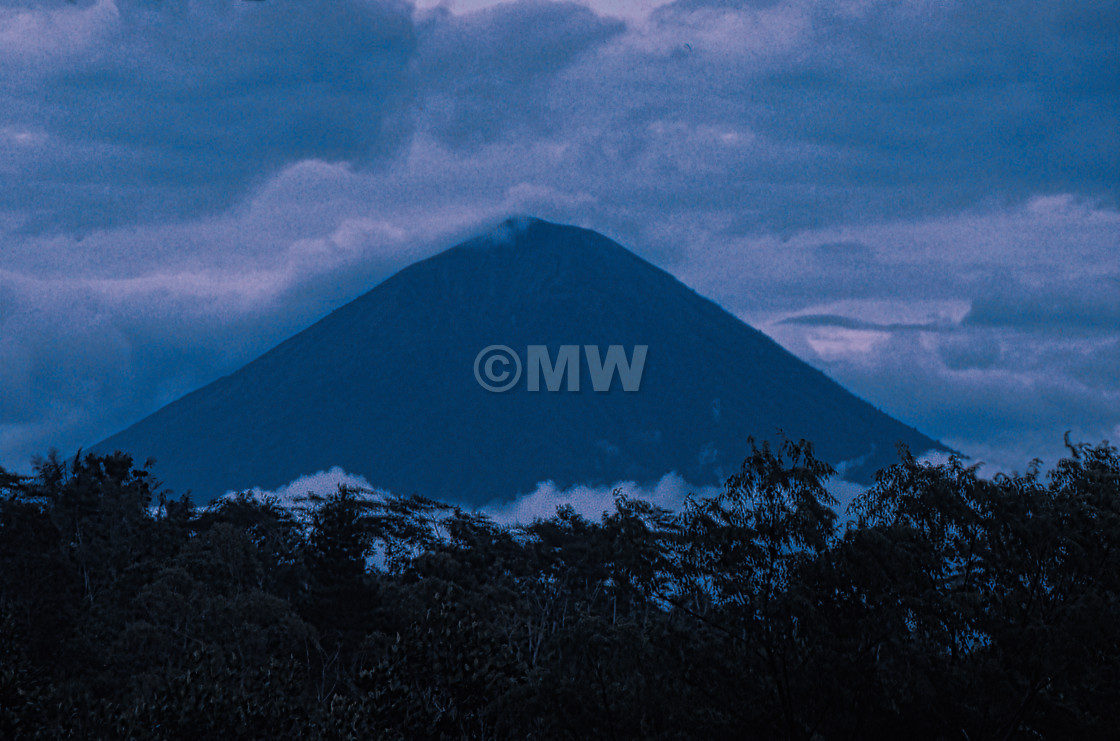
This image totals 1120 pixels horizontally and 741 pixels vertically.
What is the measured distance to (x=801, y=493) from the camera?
20938 millimetres

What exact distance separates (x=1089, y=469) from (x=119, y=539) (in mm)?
47454

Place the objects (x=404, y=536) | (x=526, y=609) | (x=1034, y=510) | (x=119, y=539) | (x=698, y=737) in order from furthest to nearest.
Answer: (x=404, y=536) → (x=119, y=539) → (x=526, y=609) → (x=698, y=737) → (x=1034, y=510)

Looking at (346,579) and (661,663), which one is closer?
(661,663)

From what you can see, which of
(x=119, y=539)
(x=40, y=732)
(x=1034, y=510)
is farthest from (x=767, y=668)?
(x=119, y=539)

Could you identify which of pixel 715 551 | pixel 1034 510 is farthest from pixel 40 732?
pixel 1034 510

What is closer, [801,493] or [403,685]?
[801,493]

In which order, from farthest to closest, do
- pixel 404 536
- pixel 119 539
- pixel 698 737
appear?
pixel 404 536, pixel 119 539, pixel 698 737

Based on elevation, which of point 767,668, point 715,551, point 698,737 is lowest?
point 698,737

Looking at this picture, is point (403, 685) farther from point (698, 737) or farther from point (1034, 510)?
point (1034, 510)

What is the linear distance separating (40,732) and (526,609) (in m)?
26.7

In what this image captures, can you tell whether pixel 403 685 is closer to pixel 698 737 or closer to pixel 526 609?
pixel 698 737

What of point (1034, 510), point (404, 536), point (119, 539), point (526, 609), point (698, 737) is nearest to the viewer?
point (1034, 510)

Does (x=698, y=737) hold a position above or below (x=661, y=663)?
below

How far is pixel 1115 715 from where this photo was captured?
2122cm
